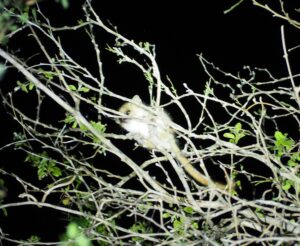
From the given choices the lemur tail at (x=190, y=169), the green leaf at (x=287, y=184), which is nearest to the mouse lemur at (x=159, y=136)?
the lemur tail at (x=190, y=169)

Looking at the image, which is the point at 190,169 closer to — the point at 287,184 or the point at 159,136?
the point at 159,136

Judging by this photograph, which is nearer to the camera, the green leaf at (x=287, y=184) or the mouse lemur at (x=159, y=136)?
the mouse lemur at (x=159, y=136)

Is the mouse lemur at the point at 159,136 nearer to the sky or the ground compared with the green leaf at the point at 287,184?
nearer to the sky

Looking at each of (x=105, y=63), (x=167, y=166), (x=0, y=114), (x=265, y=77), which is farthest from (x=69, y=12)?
A: (x=265, y=77)

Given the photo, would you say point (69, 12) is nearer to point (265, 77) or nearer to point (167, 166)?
point (167, 166)

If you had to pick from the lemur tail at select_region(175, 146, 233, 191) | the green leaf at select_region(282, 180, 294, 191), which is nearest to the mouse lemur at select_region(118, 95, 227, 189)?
the lemur tail at select_region(175, 146, 233, 191)

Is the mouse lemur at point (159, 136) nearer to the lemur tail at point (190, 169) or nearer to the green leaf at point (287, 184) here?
the lemur tail at point (190, 169)

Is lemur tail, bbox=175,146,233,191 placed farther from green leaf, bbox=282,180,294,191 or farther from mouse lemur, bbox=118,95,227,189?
green leaf, bbox=282,180,294,191

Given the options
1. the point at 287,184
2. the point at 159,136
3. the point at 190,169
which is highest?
the point at 159,136

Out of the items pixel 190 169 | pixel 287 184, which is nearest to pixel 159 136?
pixel 190 169

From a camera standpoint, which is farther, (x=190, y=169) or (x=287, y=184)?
(x=190, y=169)

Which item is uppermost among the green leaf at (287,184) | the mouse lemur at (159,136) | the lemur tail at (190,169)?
the mouse lemur at (159,136)

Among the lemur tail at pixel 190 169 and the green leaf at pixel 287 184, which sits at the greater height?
the lemur tail at pixel 190 169

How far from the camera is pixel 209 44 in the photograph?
179 inches
